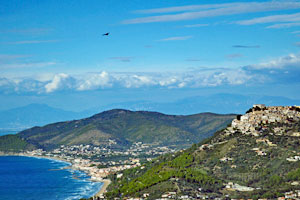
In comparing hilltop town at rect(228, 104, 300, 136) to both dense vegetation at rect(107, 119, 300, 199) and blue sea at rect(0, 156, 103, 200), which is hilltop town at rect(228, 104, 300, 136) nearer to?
dense vegetation at rect(107, 119, 300, 199)

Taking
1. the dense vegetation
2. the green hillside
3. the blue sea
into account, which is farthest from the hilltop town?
the blue sea

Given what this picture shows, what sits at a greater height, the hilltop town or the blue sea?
the hilltop town

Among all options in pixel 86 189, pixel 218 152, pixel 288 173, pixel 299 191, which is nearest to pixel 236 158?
pixel 218 152

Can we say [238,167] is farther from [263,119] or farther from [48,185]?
[48,185]

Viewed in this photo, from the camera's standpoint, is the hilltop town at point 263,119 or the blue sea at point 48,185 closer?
the hilltop town at point 263,119

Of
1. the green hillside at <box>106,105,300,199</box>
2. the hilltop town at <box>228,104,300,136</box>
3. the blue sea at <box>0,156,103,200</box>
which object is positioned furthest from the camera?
the blue sea at <box>0,156,103,200</box>

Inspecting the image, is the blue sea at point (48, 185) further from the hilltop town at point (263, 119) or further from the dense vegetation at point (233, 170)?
the hilltop town at point (263, 119)

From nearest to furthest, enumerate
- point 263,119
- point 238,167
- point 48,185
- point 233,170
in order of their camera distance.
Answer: point 233,170
point 238,167
point 263,119
point 48,185

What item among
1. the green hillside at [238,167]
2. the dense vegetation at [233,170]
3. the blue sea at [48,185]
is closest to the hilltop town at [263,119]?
the green hillside at [238,167]

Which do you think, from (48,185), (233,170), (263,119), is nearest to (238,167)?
(233,170)
